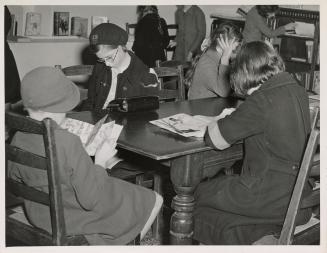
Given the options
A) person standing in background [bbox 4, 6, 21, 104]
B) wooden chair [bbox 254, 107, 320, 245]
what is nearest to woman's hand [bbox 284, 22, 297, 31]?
person standing in background [bbox 4, 6, 21, 104]

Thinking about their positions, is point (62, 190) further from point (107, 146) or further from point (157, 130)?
point (157, 130)

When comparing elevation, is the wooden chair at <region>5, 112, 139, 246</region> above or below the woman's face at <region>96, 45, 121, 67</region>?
below

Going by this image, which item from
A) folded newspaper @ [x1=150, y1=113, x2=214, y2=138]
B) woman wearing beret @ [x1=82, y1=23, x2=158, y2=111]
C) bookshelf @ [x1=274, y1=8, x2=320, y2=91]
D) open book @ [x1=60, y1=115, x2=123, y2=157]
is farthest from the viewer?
bookshelf @ [x1=274, y1=8, x2=320, y2=91]

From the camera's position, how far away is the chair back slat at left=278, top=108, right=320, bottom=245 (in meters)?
1.74

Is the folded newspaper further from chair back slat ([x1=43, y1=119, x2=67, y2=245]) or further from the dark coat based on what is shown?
chair back slat ([x1=43, y1=119, x2=67, y2=245])

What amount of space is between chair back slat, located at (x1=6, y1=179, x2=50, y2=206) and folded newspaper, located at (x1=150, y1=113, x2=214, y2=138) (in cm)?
64

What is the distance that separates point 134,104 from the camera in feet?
7.94

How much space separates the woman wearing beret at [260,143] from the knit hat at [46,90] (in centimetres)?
58

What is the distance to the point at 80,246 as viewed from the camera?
174 centimetres

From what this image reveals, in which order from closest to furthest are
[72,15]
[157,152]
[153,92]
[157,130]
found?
[157,152]
[157,130]
[153,92]
[72,15]

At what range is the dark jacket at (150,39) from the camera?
17.2 ft

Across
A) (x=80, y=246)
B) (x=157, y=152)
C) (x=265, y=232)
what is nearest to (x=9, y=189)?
(x=80, y=246)

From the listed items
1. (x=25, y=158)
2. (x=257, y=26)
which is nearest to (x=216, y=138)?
(x=25, y=158)

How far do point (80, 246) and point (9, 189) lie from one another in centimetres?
31
